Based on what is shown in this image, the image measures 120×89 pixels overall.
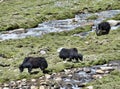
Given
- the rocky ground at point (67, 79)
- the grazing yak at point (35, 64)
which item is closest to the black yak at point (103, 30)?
the rocky ground at point (67, 79)

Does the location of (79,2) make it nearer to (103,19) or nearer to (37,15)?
(37,15)

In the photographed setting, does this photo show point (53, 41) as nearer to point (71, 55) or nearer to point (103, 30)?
point (103, 30)

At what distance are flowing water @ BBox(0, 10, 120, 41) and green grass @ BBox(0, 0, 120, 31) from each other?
116 cm

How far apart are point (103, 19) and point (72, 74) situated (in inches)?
673

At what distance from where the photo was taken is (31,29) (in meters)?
32.8

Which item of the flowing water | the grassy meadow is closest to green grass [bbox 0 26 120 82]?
the grassy meadow

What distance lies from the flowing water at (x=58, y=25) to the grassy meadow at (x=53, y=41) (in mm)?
921

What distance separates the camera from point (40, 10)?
132 feet

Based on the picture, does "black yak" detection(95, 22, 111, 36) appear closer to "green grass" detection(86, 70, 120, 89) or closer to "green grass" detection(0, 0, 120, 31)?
"green grass" detection(0, 0, 120, 31)

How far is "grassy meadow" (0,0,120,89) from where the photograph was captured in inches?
719

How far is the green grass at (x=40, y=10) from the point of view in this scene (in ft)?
116

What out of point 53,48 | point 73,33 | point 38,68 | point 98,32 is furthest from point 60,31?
point 38,68

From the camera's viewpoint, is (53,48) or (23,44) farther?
(23,44)

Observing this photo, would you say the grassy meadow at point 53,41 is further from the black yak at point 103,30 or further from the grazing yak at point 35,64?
the black yak at point 103,30
